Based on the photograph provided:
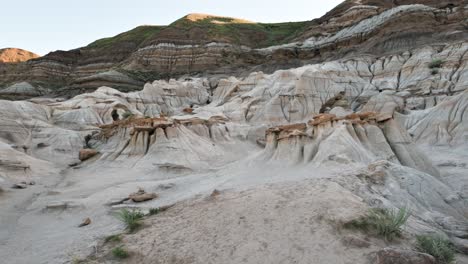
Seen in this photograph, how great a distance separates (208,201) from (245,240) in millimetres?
2190

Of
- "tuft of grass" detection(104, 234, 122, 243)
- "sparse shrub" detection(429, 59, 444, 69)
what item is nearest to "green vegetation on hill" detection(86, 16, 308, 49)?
"sparse shrub" detection(429, 59, 444, 69)

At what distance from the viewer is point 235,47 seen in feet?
147

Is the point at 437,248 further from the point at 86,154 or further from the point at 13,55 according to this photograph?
the point at 13,55

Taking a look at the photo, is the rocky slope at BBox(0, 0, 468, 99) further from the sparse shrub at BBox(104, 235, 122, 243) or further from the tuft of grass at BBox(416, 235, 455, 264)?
the sparse shrub at BBox(104, 235, 122, 243)

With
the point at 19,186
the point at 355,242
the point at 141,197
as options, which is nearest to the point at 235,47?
the point at 19,186

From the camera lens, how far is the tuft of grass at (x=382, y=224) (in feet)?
18.0

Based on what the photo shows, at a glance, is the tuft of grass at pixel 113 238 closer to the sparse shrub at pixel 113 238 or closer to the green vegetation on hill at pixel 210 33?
the sparse shrub at pixel 113 238

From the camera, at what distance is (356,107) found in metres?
25.2

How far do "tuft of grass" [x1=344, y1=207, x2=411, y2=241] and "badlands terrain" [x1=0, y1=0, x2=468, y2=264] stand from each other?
0.40ft

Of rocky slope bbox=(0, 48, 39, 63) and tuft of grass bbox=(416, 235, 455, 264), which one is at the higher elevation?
rocky slope bbox=(0, 48, 39, 63)

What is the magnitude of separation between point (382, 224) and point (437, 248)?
2.47 feet

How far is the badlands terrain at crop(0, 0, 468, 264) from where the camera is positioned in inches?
236

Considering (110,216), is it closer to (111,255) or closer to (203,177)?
(111,255)

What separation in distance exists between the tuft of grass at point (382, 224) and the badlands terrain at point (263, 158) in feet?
0.40
